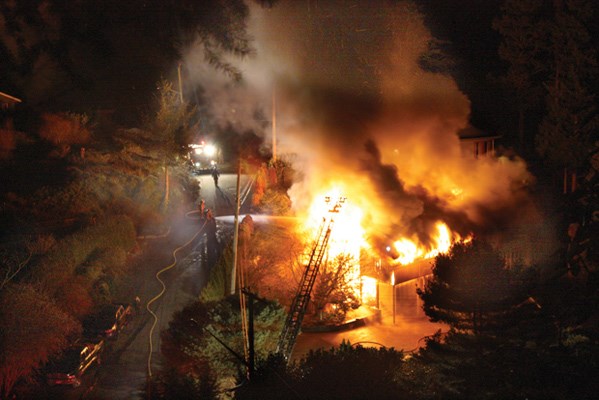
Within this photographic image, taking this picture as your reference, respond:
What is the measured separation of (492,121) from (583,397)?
15.0 meters

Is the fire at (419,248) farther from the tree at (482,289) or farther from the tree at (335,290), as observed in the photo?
the tree at (482,289)

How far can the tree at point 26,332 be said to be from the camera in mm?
13102

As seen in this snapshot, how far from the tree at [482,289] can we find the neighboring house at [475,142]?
10.6 m

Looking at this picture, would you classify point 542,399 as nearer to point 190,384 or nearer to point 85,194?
point 190,384

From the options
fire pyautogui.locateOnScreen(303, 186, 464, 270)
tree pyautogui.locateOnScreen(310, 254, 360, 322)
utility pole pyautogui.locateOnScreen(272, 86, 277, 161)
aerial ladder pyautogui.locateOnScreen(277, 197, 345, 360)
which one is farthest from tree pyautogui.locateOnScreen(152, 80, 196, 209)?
tree pyautogui.locateOnScreen(310, 254, 360, 322)

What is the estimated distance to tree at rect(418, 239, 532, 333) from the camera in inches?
476

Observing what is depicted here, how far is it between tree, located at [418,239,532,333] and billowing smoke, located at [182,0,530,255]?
779 centimetres

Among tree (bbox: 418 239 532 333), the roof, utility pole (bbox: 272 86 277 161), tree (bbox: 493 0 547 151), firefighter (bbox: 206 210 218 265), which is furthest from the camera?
utility pole (bbox: 272 86 277 161)

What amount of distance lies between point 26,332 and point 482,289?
10.2 metres

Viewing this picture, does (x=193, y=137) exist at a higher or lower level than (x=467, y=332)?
higher

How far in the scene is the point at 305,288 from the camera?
1741 centimetres

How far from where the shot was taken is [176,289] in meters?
18.3

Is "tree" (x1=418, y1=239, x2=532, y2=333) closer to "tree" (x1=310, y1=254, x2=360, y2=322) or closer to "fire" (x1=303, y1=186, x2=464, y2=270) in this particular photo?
"tree" (x1=310, y1=254, x2=360, y2=322)

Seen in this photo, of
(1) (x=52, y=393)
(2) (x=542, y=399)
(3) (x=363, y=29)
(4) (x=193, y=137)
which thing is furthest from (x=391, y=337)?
(4) (x=193, y=137)
